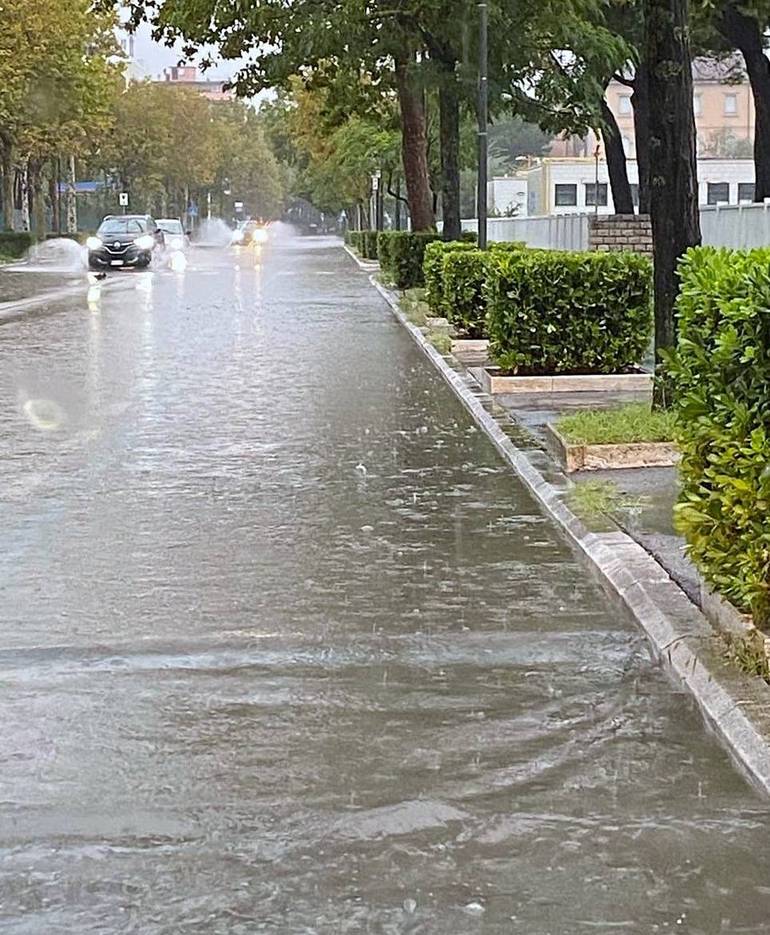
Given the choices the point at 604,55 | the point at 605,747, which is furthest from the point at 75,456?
the point at 604,55

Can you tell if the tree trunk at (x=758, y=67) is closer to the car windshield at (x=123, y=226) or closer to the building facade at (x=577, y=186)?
the car windshield at (x=123, y=226)

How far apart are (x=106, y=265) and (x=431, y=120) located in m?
12.4

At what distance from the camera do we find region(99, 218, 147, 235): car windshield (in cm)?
4806

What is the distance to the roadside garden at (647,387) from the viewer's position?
5707 millimetres

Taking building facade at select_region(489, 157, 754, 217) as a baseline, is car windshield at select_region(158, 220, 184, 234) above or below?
below

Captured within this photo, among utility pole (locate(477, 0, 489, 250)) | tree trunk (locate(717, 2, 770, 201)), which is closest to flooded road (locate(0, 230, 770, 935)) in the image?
utility pole (locate(477, 0, 489, 250))

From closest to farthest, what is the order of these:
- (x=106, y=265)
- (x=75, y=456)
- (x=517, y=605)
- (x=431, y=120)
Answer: (x=517, y=605)
(x=75, y=456)
(x=431, y=120)
(x=106, y=265)

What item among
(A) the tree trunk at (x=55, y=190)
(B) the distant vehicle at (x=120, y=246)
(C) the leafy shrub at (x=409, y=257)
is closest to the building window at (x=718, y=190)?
(A) the tree trunk at (x=55, y=190)

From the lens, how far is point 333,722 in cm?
534

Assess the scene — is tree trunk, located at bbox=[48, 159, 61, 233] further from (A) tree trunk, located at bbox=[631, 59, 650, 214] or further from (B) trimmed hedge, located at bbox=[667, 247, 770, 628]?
(B) trimmed hedge, located at bbox=[667, 247, 770, 628]

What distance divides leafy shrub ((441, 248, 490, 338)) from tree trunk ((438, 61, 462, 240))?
6.63 metres

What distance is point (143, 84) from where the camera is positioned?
89.9 meters

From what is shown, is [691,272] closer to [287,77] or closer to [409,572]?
[409,572]

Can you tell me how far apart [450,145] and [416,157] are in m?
6.13
